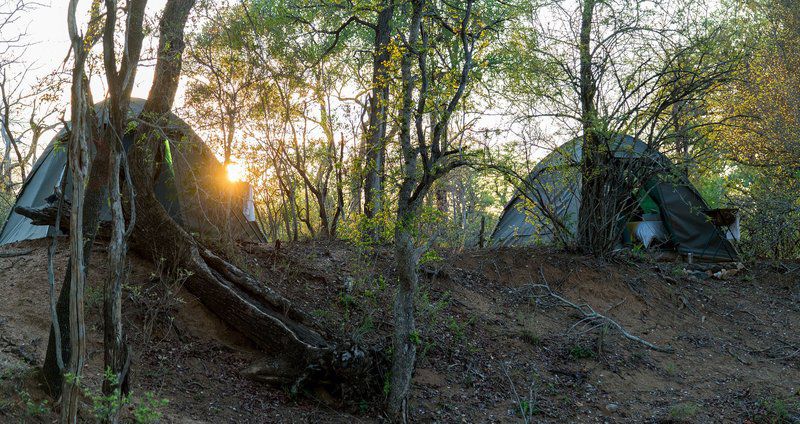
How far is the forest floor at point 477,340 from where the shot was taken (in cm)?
646

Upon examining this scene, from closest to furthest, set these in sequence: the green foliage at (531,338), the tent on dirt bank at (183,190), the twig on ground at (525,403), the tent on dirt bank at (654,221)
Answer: the twig on ground at (525,403) < the tent on dirt bank at (183,190) < the green foliage at (531,338) < the tent on dirt bank at (654,221)

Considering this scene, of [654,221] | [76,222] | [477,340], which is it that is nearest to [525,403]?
[477,340]

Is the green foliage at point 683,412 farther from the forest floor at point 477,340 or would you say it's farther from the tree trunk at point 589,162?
the tree trunk at point 589,162

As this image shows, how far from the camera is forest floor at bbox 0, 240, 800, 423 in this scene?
6457 millimetres

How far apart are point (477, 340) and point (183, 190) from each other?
4.39 meters

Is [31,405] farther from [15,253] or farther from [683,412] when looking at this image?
[683,412]

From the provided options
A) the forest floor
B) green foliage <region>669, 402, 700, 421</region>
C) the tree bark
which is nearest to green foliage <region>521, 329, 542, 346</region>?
the forest floor

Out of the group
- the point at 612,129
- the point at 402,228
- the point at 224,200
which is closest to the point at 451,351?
the point at 402,228

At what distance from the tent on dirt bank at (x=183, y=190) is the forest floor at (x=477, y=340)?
0.68 metres

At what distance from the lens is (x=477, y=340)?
28.1 ft

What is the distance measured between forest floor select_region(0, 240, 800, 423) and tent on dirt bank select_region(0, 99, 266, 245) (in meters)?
0.68

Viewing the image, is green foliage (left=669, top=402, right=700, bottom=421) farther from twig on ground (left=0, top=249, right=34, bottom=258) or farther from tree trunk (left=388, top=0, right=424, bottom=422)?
twig on ground (left=0, top=249, right=34, bottom=258)

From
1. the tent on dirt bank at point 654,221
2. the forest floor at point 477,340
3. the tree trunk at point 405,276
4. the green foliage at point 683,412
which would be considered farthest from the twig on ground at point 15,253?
the green foliage at point 683,412

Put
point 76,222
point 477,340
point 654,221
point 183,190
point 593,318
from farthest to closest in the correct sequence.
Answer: point 654,221 < point 593,318 < point 183,190 < point 477,340 < point 76,222
